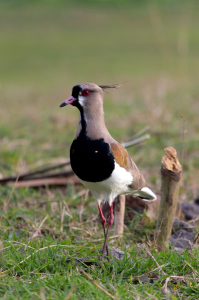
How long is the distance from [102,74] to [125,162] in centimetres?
1182

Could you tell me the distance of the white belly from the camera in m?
2.39

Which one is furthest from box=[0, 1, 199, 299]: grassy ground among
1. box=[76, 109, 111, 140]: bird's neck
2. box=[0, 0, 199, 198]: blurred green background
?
box=[76, 109, 111, 140]: bird's neck

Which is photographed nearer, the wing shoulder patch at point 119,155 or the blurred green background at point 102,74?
the wing shoulder patch at point 119,155

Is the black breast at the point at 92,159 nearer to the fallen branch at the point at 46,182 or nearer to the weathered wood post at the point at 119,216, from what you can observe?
the weathered wood post at the point at 119,216

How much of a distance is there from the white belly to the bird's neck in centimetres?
23

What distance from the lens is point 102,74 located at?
13992 millimetres

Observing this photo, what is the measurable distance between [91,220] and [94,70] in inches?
501

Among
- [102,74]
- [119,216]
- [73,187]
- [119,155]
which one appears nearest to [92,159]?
[119,155]

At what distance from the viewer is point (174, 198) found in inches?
102

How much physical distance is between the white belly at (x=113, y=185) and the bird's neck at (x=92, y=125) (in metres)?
0.23

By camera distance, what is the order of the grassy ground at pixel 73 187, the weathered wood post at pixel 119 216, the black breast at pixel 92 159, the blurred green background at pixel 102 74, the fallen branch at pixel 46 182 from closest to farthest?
the grassy ground at pixel 73 187 → the black breast at pixel 92 159 → the weathered wood post at pixel 119 216 → the fallen branch at pixel 46 182 → the blurred green background at pixel 102 74

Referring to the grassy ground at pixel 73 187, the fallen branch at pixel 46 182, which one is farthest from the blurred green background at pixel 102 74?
the fallen branch at pixel 46 182

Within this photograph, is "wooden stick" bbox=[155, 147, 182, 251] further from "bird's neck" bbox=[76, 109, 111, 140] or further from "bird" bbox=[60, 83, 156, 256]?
"bird's neck" bbox=[76, 109, 111, 140]

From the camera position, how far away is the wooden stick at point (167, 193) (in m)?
2.53
